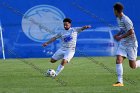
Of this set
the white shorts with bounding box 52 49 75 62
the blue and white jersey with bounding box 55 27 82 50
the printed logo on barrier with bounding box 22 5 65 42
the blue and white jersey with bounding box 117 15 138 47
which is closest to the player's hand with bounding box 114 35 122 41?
the blue and white jersey with bounding box 117 15 138 47

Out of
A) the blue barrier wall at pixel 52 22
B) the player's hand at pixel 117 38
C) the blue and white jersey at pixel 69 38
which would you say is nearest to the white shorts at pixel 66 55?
the blue and white jersey at pixel 69 38

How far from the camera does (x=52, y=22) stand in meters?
26.8

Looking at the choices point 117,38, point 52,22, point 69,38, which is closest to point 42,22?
point 52,22

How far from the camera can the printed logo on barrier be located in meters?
26.7

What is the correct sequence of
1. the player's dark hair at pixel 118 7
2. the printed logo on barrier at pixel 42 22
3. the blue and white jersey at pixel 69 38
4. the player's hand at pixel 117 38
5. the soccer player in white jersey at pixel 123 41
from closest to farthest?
the player's hand at pixel 117 38 < the player's dark hair at pixel 118 7 < the soccer player in white jersey at pixel 123 41 < the blue and white jersey at pixel 69 38 < the printed logo on barrier at pixel 42 22

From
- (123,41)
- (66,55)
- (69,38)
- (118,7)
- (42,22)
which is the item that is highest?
(42,22)

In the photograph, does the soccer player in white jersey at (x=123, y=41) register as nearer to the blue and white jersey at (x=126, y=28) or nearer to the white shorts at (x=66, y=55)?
the blue and white jersey at (x=126, y=28)

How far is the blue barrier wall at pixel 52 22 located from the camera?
2655cm

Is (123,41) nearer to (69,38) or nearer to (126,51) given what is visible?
(126,51)

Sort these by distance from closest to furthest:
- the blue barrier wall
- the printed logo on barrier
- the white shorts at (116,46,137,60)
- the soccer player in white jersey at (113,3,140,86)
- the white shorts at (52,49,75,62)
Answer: the soccer player in white jersey at (113,3,140,86), the white shorts at (116,46,137,60), the white shorts at (52,49,75,62), the blue barrier wall, the printed logo on barrier

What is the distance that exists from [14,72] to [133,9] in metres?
9.54

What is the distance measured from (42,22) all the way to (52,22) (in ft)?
1.42

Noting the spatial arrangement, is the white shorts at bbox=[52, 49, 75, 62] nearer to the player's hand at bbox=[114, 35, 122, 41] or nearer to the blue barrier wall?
the player's hand at bbox=[114, 35, 122, 41]

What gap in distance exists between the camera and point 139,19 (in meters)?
26.7
